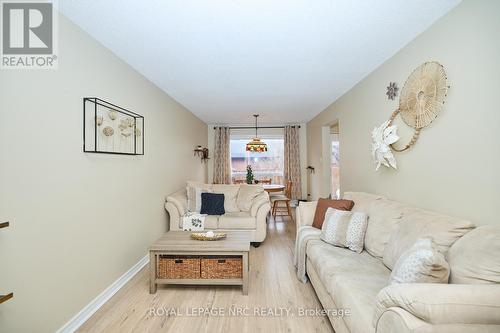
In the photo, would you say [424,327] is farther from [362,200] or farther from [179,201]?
[179,201]

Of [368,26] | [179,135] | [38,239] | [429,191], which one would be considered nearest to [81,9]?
[38,239]

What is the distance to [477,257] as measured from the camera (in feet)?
4.06

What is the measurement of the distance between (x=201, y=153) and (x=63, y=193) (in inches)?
168

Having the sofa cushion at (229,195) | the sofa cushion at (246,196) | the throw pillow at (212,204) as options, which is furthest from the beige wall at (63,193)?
the sofa cushion at (246,196)

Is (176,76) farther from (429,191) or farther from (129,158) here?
(429,191)

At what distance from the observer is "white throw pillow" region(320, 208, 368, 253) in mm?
2174

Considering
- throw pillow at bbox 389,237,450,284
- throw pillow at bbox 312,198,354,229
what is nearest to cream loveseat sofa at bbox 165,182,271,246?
throw pillow at bbox 312,198,354,229

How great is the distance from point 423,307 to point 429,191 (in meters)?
1.40

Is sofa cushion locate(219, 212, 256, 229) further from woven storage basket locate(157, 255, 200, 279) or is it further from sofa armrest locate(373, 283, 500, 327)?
sofa armrest locate(373, 283, 500, 327)

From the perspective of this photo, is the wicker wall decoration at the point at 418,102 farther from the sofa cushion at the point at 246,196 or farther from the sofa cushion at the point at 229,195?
the sofa cushion at the point at 229,195

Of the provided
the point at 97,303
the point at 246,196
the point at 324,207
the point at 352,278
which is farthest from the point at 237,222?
the point at 352,278

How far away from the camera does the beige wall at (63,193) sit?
1.43 m

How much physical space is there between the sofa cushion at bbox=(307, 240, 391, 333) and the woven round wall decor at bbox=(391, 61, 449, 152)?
3.97ft

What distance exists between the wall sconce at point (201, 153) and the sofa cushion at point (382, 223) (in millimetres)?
4156
